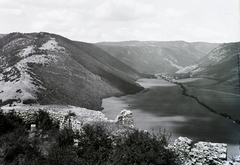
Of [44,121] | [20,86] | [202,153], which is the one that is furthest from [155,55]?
[202,153]

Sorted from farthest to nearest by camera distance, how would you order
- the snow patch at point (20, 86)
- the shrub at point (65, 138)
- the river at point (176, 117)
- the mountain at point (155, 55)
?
the mountain at point (155, 55) → the snow patch at point (20, 86) → the river at point (176, 117) → the shrub at point (65, 138)

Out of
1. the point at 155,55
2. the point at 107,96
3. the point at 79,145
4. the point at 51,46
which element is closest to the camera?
the point at 79,145

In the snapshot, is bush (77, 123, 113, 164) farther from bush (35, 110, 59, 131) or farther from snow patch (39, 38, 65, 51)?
snow patch (39, 38, 65, 51)

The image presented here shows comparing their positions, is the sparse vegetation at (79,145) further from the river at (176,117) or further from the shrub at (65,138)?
A: the river at (176,117)

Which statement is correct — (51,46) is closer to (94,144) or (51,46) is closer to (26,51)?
(26,51)

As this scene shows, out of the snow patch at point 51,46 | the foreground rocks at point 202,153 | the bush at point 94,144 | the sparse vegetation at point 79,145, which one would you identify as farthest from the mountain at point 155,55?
the foreground rocks at point 202,153

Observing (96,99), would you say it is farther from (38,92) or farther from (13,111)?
(13,111)
